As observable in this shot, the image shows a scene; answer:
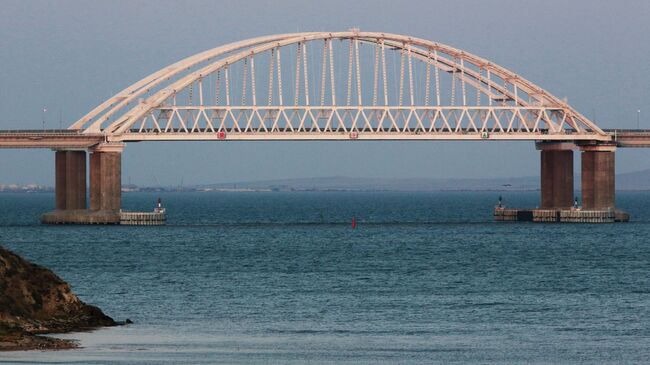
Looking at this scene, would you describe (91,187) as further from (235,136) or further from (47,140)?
(235,136)

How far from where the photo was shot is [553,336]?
4950cm

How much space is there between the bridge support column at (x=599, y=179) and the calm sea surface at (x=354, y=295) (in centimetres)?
2157

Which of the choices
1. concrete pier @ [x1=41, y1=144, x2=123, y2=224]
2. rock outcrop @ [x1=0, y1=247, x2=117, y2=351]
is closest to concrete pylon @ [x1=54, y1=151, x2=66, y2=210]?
concrete pier @ [x1=41, y1=144, x2=123, y2=224]

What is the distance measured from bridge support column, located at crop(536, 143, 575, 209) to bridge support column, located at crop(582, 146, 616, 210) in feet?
10.1

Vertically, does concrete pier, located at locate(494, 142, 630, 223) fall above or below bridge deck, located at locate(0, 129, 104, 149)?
below

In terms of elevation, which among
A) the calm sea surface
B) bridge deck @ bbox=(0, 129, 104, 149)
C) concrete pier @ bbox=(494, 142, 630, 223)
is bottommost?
the calm sea surface

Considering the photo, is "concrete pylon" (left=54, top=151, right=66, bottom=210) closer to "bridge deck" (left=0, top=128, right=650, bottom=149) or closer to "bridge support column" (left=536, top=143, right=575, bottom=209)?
"bridge deck" (left=0, top=128, right=650, bottom=149)

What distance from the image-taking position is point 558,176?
144 meters

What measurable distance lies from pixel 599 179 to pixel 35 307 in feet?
318

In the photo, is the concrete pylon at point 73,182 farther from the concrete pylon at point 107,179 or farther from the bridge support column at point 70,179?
the concrete pylon at point 107,179

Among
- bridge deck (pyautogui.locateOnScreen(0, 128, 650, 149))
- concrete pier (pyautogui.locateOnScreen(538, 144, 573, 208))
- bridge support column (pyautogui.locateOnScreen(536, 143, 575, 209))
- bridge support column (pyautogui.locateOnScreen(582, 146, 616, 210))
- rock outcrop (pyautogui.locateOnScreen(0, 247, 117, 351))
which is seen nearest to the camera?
rock outcrop (pyautogui.locateOnScreen(0, 247, 117, 351))

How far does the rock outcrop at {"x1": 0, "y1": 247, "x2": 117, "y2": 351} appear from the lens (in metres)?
45.3

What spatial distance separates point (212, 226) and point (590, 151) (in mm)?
35600

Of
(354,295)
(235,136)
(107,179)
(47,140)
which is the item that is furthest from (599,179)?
(354,295)
